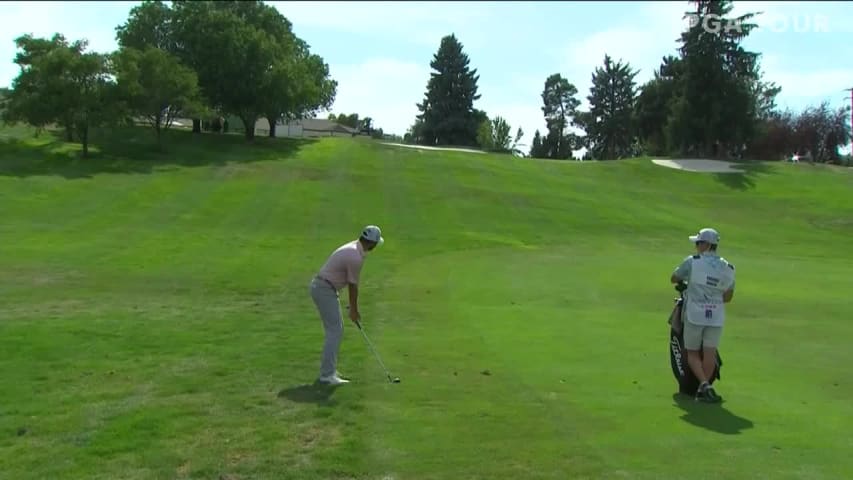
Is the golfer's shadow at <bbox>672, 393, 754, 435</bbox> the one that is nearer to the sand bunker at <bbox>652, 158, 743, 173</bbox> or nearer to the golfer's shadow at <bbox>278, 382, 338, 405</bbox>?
the golfer's shadow at <bbox>278, 382, 338, 405</bbox>

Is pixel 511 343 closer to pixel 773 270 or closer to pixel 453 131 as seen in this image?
pixel 773 270

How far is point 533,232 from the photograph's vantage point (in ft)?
123

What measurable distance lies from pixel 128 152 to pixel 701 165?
148ft

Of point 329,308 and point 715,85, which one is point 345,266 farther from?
point 715,85

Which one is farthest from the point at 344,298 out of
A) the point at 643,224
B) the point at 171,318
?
the point at 643,224

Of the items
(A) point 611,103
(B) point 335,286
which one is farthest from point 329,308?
(A) point 611,103

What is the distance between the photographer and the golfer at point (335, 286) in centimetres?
1041

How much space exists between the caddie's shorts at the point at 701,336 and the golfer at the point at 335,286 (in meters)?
4.04

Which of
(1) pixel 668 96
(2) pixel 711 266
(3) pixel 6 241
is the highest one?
(1) pixel 668 96

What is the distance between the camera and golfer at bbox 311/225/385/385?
1041 cm

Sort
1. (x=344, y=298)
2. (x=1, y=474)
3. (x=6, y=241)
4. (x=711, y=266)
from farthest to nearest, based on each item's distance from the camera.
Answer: (x=6, y=241)
(x=344, y=298)
(x=711, y=266)
(x=1, y=474)

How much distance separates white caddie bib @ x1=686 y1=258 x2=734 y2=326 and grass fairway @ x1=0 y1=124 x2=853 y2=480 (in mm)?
1032

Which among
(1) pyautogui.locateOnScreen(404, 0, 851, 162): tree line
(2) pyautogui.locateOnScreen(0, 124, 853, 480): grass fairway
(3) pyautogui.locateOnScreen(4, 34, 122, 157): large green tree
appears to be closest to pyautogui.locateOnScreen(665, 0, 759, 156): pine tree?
(1) pyautogui.locateOnScreen(404, 0, 851, 162): tree line

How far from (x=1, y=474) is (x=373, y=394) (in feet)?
13.7
